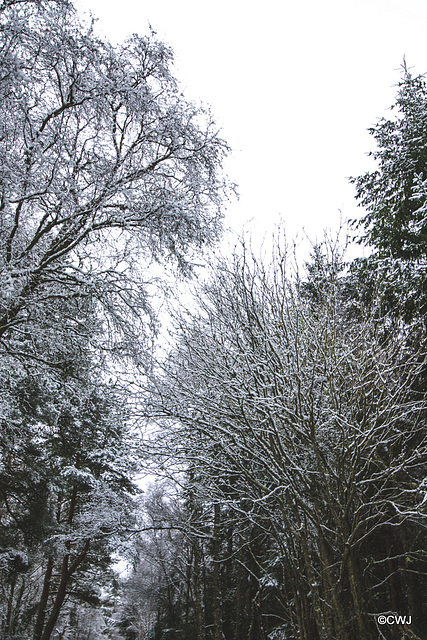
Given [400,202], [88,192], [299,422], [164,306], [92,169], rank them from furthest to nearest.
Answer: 1. [400,202]
2. [164,306]
3. [299,422]
4. [92,169]
5. [88,192]

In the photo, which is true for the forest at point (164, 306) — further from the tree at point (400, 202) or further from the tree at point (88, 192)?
the tree at point (400, 202)

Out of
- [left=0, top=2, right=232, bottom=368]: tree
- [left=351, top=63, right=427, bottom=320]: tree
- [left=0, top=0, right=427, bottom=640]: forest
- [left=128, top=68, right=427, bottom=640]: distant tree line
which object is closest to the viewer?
[left=0, top=2, right=232, bottom=368]: tree

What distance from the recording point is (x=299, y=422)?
5.09m

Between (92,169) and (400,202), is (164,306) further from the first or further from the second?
(400,202)

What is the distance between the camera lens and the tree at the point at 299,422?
4695 millimetres

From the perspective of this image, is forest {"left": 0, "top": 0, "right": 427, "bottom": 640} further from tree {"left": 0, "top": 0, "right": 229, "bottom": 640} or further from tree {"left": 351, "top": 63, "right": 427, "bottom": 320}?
tree {"left": 351, "top": 63, "right": 427, "bottom": 320}

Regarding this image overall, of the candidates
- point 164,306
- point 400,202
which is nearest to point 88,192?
point 164,306

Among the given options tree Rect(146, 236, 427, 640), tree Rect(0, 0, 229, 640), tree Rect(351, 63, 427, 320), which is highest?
tree Rect(351, 63, 427, 320)

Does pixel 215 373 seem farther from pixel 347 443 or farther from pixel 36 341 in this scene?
pixel 36 341

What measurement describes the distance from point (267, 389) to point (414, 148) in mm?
7570

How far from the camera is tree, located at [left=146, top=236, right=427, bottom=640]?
470 centimetres

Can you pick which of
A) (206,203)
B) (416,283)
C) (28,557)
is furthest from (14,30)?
(28,557)

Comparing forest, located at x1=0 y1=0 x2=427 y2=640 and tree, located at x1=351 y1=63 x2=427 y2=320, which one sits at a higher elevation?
tree, located at x1=351 y1=63 x2=427 y2=320

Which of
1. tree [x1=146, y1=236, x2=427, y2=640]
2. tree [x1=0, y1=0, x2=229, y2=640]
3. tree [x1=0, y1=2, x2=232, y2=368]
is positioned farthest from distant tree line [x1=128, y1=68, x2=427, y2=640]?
tree [x1=0, y1=2, x2=232, y2=368]
